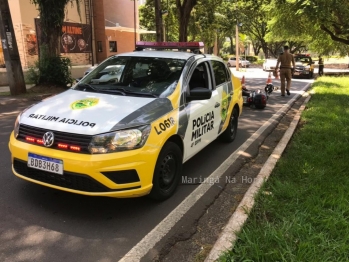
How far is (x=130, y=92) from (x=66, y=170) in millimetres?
1351

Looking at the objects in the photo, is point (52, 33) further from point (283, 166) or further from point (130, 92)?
point (283, 166)

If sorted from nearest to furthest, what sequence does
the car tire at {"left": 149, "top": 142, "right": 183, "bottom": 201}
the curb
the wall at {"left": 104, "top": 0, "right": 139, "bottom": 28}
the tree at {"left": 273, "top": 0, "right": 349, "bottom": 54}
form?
the curb, the car tire at {"left": 149, "top": 142, "right": 183, "bottom": 201}, the tree at {"left": 273, "top": 0, "right": 349, "bottom": 54}, the wall at {"left": 104, "top": 0, "right": 139, "bottom": 28}

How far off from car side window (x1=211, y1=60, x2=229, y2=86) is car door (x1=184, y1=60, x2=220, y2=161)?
→ 0.22 meters

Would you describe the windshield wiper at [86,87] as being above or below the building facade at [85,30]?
below

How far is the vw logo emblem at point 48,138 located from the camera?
10.7 feet

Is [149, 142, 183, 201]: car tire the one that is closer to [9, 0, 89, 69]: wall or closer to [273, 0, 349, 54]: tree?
[273, 0, 349, 54]: tree

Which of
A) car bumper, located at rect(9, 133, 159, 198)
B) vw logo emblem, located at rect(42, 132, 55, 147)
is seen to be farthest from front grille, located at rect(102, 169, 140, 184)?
vw logo emblem, located at rect(42, 132, 55, 147)

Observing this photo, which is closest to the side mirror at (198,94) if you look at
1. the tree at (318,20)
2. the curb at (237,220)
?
the curb at (237,220)

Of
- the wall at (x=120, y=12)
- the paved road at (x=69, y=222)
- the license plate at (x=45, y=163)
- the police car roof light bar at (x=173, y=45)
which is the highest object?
the wall at (x=120, y=12)

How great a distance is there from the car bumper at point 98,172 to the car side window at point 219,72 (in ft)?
7.72

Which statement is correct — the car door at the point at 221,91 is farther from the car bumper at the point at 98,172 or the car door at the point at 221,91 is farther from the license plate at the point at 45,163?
the license plate at the point at 45,163

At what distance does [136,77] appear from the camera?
4.50 m

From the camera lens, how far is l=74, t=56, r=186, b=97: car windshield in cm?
420

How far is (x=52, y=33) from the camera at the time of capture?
1254cm
